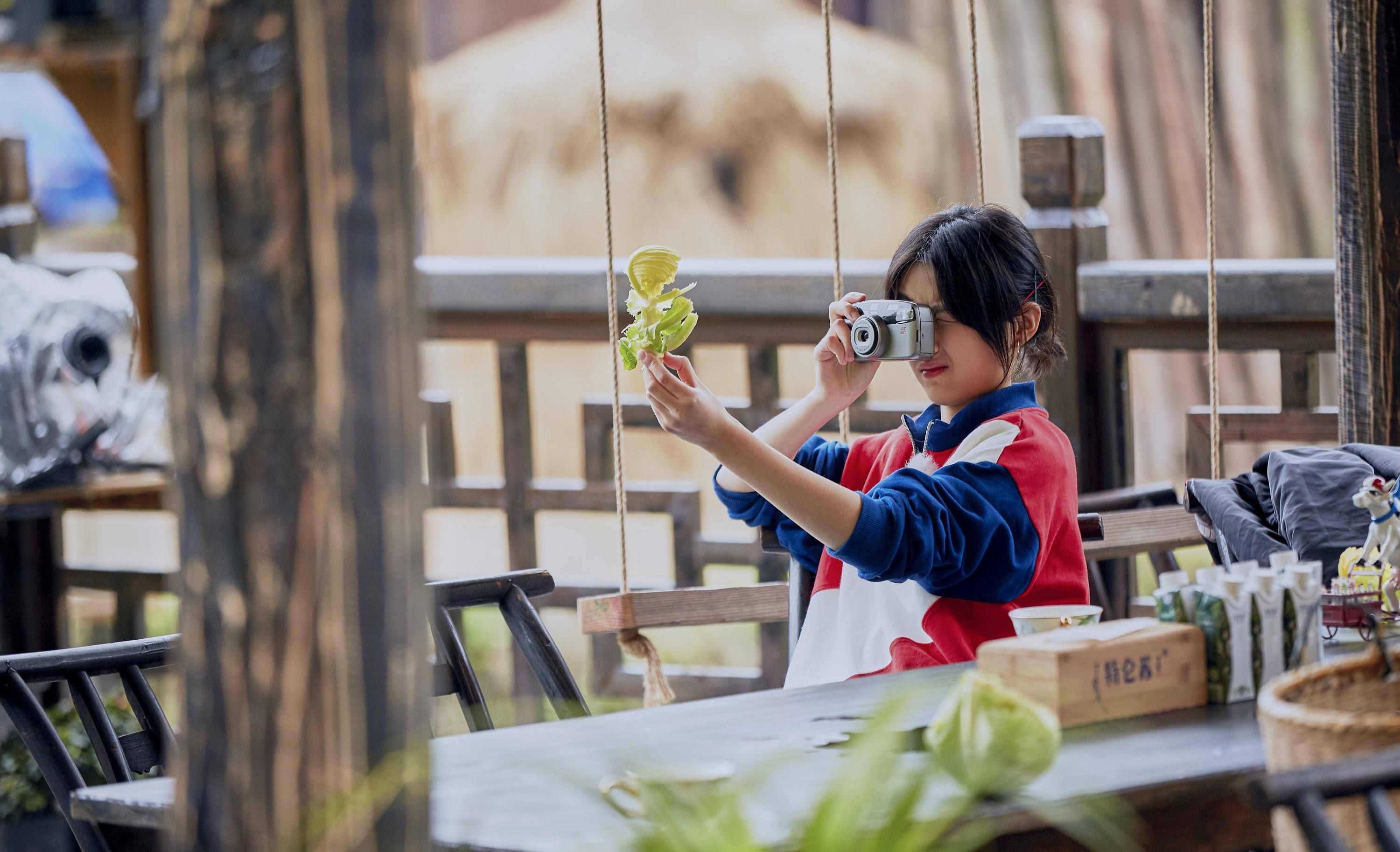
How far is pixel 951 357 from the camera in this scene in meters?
1.68

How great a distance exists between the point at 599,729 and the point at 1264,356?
536cm

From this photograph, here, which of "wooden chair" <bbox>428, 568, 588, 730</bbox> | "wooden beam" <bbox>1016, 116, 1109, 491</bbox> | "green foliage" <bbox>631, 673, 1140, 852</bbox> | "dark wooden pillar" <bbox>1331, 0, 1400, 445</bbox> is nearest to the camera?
"green foliage" <bbox>631, 673, 1140, 852</bbox>

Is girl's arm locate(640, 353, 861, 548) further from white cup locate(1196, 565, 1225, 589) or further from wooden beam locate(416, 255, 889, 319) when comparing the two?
wooden beam locate(416, 255, 889, 319)

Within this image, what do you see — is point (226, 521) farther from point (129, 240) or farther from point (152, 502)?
point (129, 240)

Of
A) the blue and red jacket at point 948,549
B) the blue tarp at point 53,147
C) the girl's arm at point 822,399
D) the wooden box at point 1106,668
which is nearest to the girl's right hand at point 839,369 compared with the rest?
the girl's arm at point 822,399

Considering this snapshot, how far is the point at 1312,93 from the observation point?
5906mm

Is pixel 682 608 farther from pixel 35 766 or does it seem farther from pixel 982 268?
pixel 35 766

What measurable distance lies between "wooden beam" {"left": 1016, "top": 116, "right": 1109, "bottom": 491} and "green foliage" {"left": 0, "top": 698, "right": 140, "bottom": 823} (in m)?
1.79

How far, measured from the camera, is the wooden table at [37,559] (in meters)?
3.15

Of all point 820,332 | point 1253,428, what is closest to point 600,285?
point 820,332

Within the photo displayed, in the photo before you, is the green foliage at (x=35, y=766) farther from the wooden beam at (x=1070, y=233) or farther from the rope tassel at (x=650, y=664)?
the wooden beam at (x=1070, y=233)

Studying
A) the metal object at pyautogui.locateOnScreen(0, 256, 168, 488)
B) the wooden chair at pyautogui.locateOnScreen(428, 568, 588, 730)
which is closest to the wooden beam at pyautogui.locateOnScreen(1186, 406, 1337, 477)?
the wooden chair at pyautogui.locateOnScreen(428, 568, 588, 730)

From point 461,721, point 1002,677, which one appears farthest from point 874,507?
point 461,721

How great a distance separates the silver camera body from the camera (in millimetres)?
1636
